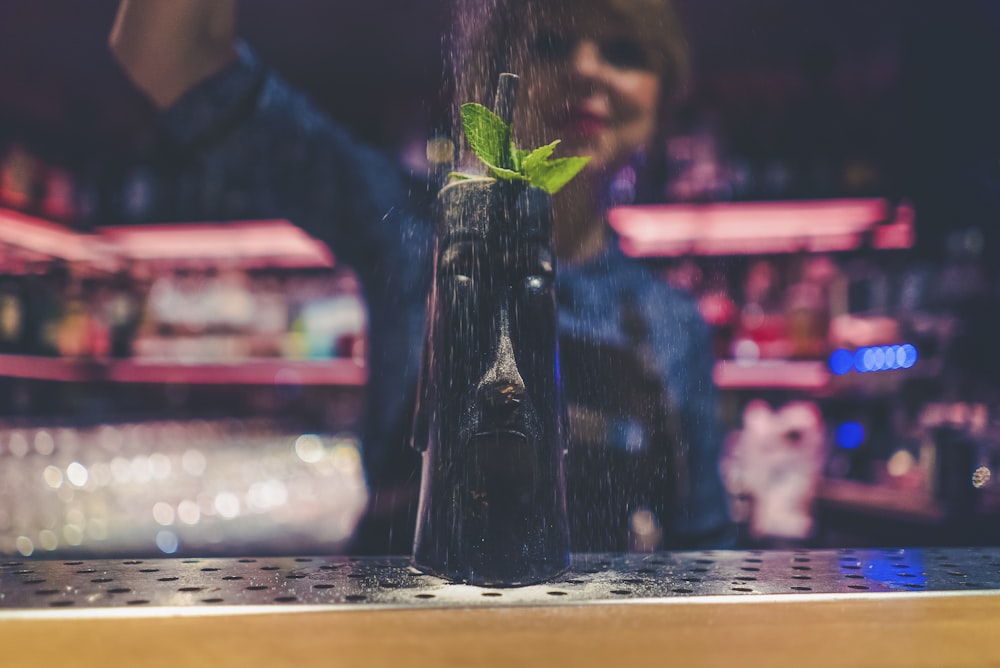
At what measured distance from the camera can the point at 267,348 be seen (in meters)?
2.72

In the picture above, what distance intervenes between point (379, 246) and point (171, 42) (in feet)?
1.56

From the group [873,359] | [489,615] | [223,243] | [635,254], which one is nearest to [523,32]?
[489,615]

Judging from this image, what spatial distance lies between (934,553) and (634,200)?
5.97ft

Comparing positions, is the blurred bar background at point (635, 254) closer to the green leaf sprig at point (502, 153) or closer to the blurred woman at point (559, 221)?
the blurred woman at point (559, 221)

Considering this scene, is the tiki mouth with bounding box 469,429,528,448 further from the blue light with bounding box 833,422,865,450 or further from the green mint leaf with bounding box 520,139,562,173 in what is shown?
the blue light with bounding box 833,422,865,450

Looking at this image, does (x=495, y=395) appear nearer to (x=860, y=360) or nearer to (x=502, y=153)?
(x=502, y=153)

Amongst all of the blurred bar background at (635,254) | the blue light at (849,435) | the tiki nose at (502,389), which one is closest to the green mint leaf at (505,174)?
the tiki nose at (502,389)

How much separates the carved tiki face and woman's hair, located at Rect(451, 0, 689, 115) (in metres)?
0.73

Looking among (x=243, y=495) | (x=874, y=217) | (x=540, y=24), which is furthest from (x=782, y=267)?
(x=243, y=495)

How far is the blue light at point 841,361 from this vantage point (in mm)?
2781

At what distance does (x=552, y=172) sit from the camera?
722mm

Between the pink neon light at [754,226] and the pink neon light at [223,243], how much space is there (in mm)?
1092

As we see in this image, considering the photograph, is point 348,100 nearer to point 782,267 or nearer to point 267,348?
point 267,348

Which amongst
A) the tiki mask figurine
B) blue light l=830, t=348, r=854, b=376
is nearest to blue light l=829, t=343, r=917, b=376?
blue light l=830, t=348, r=854, b=376
